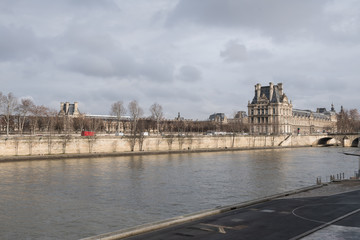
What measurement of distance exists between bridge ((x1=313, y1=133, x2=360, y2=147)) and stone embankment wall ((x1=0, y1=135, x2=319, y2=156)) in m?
28.7

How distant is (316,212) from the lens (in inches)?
702

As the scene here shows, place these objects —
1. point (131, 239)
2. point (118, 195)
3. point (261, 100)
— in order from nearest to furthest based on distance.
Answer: point (131, 239) → point (118, 195) → point (261, 100)

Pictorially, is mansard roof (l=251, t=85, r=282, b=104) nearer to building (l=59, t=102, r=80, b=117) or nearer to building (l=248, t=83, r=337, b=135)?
building (l=248, t=83, r=337, b=135)

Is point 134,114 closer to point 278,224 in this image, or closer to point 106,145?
point 106,145

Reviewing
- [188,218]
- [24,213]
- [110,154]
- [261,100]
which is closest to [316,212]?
[188,218]

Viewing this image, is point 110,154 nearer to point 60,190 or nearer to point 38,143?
point 38,143

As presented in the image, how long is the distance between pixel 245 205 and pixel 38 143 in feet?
168

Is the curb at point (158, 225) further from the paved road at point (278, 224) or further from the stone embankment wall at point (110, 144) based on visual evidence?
the stone embankment wall at point (110, 144)

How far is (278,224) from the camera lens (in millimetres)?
15477

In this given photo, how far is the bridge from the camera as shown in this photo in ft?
392

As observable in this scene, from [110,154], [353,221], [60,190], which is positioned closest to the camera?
[353,221]

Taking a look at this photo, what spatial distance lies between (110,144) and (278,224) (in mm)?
61031

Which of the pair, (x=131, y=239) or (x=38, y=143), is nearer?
(x=131, y=239)

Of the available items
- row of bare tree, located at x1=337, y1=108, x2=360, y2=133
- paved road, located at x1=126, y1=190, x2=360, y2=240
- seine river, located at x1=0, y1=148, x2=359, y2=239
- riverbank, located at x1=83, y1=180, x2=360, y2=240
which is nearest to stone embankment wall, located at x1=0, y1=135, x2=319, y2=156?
seine river, located at x1=0, y1=148, x2=359, y2=239
